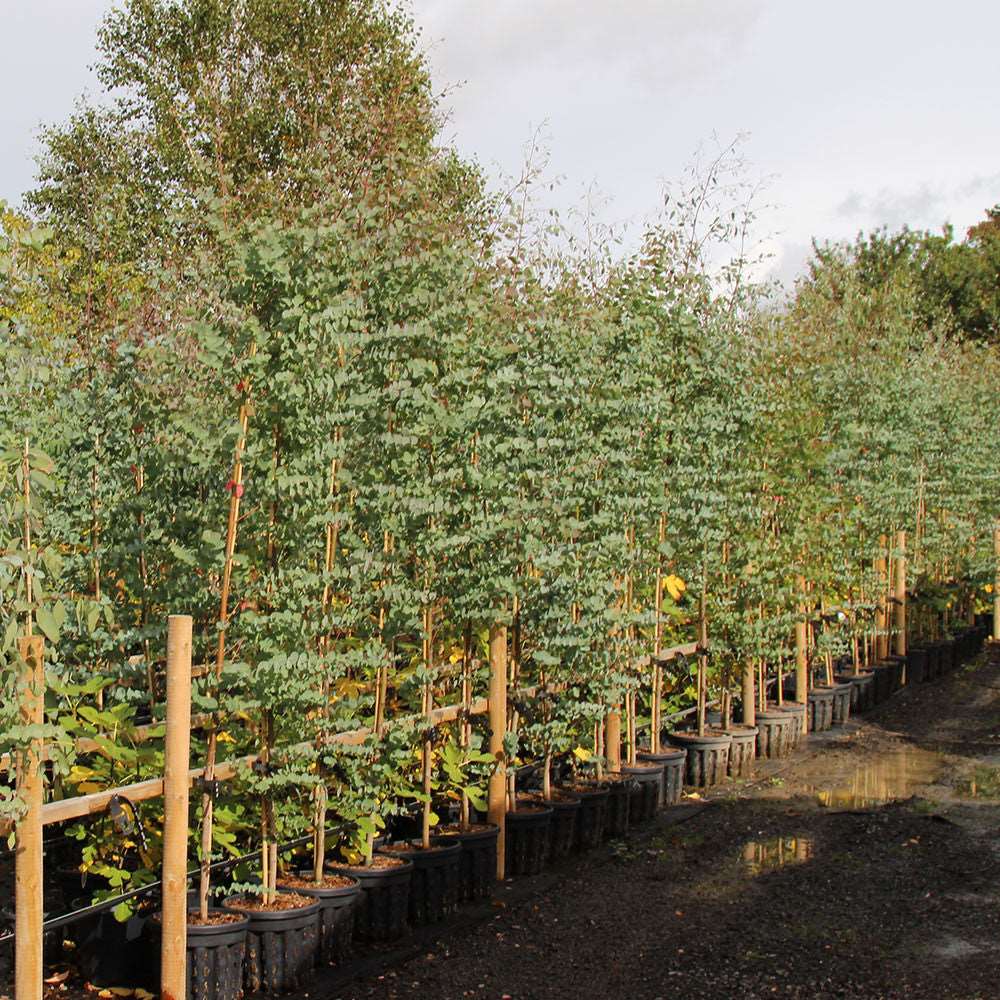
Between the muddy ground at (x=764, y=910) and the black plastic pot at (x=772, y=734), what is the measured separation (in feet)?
2.15

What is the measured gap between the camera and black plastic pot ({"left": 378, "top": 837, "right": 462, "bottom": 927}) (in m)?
6.10

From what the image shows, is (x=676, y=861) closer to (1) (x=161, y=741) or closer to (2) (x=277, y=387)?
(1) (x=161, y=741)

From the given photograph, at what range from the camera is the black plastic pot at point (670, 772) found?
8688mm

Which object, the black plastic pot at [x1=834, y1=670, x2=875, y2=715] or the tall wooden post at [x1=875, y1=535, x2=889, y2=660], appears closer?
the black plastic pot at [x1=834, y1=670, x2=875, y2=715]

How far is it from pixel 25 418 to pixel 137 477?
6.14 feet

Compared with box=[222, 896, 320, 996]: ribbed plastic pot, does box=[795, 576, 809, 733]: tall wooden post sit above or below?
above

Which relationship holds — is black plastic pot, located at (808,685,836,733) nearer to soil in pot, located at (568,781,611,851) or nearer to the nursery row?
the nursery row

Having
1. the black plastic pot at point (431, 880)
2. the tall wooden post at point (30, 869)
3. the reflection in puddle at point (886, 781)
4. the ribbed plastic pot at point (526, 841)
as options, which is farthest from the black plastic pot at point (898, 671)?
the tall wooden post at point (30, 869)

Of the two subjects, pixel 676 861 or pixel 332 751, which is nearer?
pixel 332 751

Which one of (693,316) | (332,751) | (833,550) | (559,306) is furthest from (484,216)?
(833,550)

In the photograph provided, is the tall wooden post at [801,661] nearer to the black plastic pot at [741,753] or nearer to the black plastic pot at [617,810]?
the black plastic pot at [741,753]

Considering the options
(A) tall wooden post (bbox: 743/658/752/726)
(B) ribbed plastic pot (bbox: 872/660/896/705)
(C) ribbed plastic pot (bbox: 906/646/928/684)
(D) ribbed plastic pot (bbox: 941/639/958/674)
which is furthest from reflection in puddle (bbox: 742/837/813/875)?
(D) ribbed plastic pot (bbox: 941/639/958/674)

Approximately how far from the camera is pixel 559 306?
733 cm

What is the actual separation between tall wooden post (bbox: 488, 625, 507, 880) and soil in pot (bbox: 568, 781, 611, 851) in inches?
30.1
